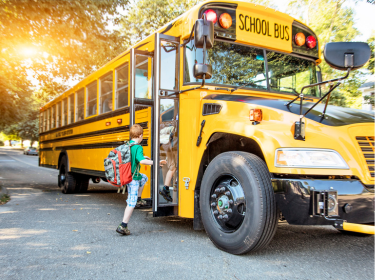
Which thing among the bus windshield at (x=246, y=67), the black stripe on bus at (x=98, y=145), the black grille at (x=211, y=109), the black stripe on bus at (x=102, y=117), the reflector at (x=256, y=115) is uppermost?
the bus windshield at (x=246, y=67)

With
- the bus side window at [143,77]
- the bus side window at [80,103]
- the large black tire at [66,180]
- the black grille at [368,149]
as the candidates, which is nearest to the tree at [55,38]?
the bus side window at [80,103]

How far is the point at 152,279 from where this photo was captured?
284cm

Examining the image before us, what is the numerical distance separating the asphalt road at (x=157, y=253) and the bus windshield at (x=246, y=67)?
6.25 ft

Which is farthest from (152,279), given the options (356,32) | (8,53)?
(356,32)

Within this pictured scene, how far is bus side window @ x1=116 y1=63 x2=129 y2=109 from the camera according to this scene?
18.2 ft

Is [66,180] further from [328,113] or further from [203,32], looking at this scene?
[328,113]

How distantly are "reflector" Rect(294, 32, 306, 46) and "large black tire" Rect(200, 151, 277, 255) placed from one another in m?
2.12

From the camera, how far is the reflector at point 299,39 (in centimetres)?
458

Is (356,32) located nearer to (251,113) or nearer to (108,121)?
(108,121)

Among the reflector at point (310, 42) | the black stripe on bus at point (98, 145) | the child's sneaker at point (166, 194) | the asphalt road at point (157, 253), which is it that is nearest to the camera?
the asphalt road at point (157, 253)

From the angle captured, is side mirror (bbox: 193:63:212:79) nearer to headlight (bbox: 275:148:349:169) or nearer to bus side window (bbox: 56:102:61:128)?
headlight (bbox: 275:148:349:169)

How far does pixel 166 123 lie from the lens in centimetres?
456

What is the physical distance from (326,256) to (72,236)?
2.95 metres

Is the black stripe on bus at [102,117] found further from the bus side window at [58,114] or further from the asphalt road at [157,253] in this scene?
the asphalt road at [157,253]
